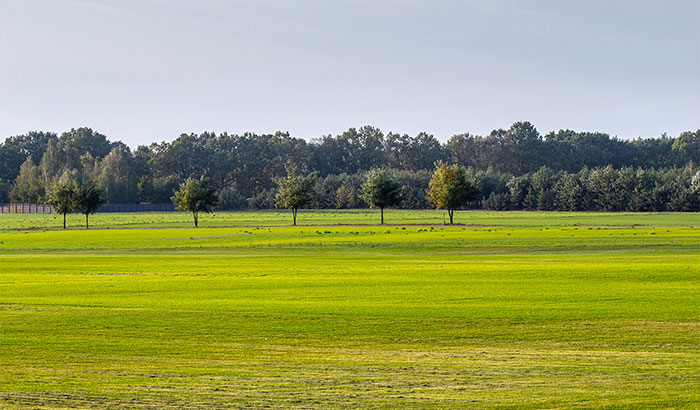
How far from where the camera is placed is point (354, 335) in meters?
16.8

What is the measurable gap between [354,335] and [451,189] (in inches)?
3004

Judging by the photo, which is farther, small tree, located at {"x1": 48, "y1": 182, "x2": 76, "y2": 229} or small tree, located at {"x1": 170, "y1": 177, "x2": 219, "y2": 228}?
small tree, located at {"x1": 48, "y1": 182, "x2": 76, "y2": 229}

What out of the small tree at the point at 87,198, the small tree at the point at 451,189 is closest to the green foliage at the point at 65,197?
the small tree at the point at 87,198

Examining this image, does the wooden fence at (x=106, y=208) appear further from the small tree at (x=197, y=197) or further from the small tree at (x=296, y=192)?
the small tree at (x=296, y=192)

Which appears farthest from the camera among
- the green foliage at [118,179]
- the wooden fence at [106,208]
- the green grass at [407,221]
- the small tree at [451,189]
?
the green foliage at [118,179]

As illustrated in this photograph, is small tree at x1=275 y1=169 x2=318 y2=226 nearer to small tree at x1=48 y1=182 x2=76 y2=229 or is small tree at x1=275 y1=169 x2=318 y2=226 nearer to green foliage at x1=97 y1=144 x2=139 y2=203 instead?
small tree at x1=48 y1=182 x2=76 y2=229

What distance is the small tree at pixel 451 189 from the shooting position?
9219 centimetres

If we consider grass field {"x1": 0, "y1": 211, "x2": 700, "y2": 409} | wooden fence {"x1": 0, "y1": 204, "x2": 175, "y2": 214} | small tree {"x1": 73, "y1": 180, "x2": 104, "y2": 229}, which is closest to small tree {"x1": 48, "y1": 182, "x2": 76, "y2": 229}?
small tree {"x1": 73, "y1": 180, "x2": 104, "y2": 229}

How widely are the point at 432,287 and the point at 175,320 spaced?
9.26m

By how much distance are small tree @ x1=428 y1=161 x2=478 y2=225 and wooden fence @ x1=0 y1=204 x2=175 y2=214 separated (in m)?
91.0

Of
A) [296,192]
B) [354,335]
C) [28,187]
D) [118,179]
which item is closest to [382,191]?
[296,192]

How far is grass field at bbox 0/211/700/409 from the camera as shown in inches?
457

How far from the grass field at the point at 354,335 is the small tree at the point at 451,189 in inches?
2260

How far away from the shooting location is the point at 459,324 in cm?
1812
